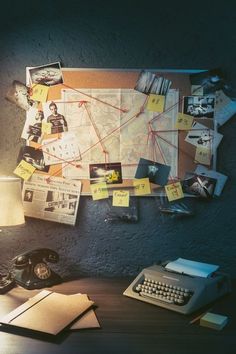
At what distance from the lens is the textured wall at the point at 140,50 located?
1973 millimetres

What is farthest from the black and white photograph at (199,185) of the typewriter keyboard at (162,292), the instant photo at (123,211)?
the typewriter keyboard at (162,292)

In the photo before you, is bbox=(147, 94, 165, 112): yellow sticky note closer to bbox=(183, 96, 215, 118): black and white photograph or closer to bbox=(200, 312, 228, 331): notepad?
bbox=(183, 96, 215, 118): black and white photograph

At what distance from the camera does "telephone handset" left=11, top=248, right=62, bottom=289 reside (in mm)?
1822

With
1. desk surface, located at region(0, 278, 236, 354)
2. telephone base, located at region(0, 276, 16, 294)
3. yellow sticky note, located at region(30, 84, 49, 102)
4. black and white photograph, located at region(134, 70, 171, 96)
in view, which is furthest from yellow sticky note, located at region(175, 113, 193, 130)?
telephone base, located at region(0, 276, 16, 294)

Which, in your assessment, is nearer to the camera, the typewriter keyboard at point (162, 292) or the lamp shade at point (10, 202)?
the typewriter keyboard at point (162, 292)

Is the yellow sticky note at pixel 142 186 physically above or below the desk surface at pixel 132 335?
above

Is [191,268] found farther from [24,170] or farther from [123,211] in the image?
[24,170]

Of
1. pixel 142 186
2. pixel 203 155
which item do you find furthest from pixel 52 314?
pixel 203 155

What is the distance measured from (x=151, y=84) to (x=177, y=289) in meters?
0.98

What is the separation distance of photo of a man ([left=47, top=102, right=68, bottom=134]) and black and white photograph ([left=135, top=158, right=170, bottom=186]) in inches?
16.4

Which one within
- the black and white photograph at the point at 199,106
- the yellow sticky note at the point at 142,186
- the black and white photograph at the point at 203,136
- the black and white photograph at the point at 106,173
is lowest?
the yellow sticky note at the point at 142,186

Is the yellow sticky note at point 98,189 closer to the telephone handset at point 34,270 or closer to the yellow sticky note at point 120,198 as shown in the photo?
Answer: the yellow sticky note at point 120,198

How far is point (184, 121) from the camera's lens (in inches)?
78.2

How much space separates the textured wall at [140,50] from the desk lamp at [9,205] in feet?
0.76
